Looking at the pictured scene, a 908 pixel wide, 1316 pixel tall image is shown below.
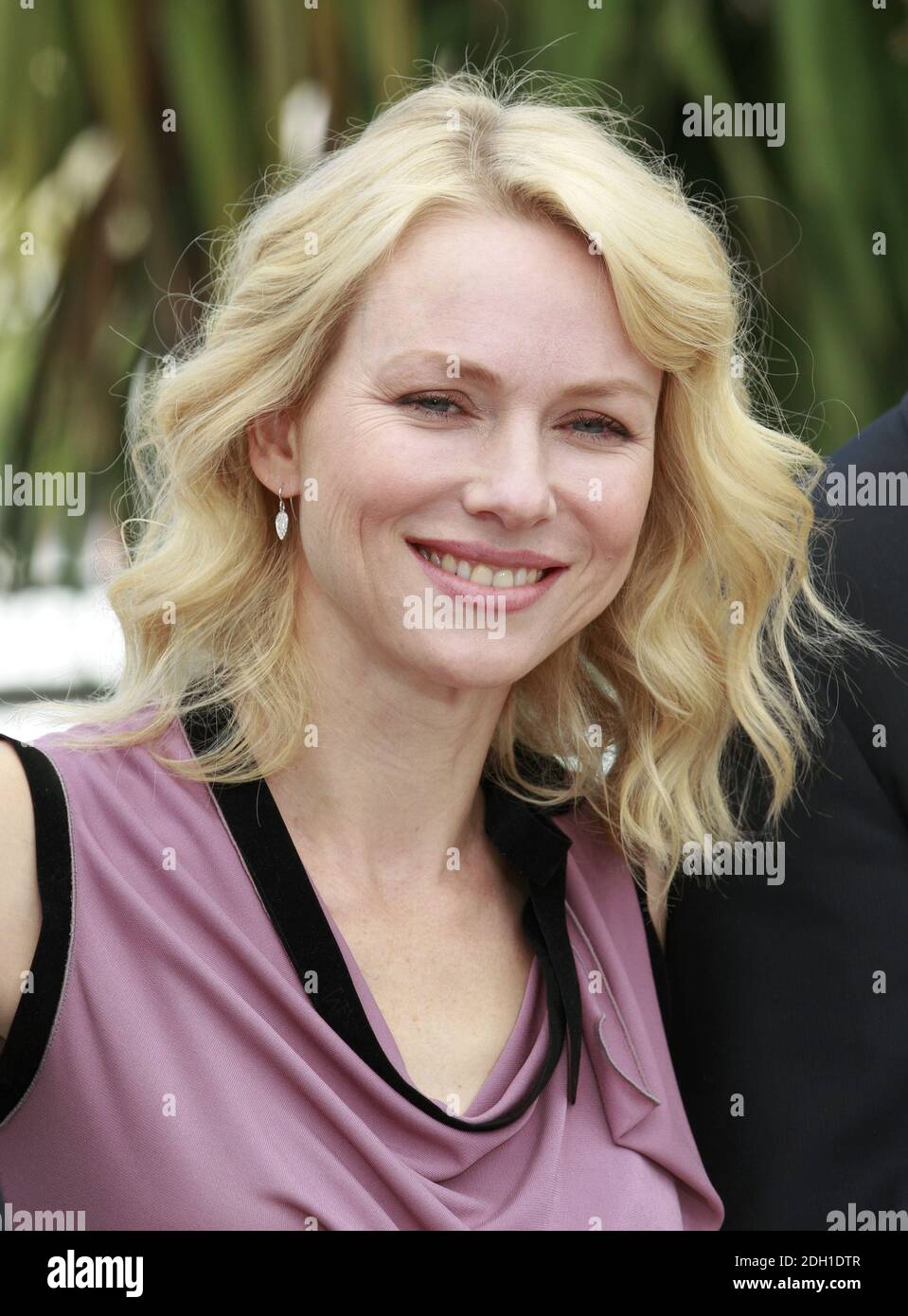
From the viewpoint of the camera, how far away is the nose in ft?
3.81

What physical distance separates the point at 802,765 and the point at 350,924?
1.39ft

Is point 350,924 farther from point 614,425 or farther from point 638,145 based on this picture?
point 638,145

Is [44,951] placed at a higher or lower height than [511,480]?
lower

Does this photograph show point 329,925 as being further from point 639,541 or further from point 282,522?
point 639,541

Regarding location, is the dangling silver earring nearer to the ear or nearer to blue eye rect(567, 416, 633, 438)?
the ear

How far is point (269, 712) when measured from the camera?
1.26 m

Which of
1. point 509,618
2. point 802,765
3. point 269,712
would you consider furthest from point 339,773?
point 802,765

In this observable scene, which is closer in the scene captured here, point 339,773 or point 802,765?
point 339,773

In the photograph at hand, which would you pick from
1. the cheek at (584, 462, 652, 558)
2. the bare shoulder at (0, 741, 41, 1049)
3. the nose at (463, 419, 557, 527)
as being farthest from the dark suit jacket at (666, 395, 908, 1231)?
the bare shoulder at (0, 741, 41, 1049)

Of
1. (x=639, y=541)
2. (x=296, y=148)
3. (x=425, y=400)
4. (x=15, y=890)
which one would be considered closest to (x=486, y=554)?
(x=425, y=400)

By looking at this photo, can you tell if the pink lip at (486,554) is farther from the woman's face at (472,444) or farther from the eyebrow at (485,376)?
the eyebrow at (485,376)

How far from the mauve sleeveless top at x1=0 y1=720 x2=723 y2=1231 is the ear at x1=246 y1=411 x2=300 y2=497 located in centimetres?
21

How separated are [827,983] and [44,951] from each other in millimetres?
649

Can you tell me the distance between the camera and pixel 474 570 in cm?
120
